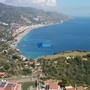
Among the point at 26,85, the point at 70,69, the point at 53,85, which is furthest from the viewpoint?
the point at 70,69

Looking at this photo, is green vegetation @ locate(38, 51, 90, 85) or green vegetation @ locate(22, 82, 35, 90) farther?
green vegetation @ locate(38, 51, 90, 85)

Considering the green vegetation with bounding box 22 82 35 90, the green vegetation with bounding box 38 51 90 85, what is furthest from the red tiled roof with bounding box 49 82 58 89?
the green vegetation with bounding box 38 51 90 85

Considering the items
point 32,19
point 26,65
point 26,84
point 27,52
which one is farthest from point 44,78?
point 32,19

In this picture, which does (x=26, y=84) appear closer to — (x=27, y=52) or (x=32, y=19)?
(x=27, y=52)

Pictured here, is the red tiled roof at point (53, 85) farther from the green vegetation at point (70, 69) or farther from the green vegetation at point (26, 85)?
the green vegetation at point (70, 69)

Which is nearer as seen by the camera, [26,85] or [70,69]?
[26,85]

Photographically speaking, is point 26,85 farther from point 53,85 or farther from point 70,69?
point 70,69

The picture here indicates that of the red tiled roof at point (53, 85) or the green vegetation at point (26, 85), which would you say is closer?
the red tiled roof at point (53, 85)

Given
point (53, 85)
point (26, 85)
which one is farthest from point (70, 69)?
point (53, 85)

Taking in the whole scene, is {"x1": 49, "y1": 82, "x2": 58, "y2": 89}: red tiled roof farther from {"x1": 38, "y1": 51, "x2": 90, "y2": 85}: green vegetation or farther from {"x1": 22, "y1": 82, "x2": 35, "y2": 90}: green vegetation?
{"x1": 38, "y1": 51, "x2": 90, "y2": 85}: green vegetation

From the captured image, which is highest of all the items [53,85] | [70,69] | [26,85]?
[53,85]

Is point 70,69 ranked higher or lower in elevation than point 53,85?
lower

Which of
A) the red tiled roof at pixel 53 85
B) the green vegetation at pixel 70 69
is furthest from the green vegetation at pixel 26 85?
the green vegetation at pixel 70 69
